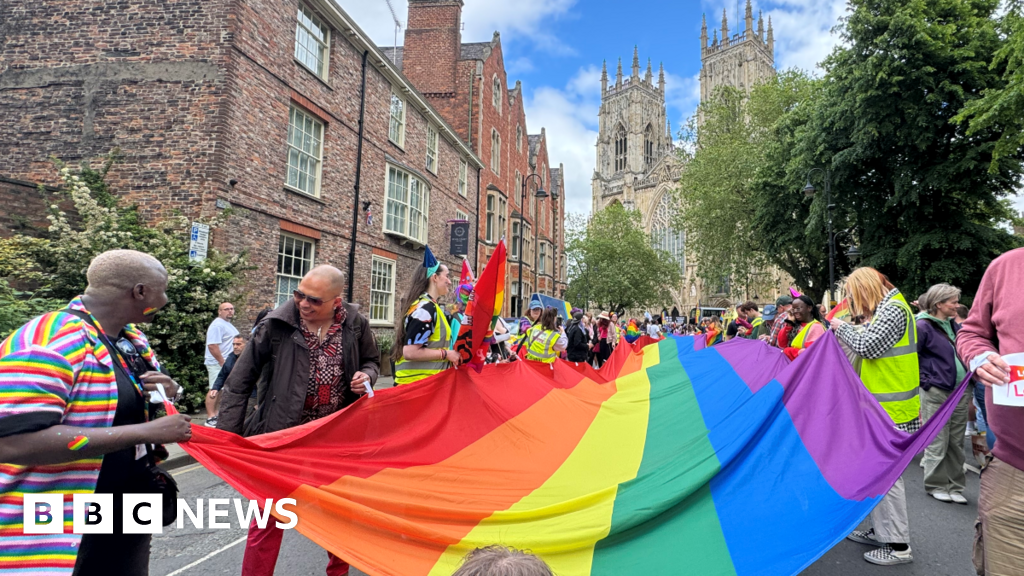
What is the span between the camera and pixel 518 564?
46.7 inches

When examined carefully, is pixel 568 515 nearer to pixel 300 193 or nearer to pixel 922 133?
pixel 300 193

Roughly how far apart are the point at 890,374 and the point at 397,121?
16769 mm

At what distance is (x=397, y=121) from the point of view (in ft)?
59.3

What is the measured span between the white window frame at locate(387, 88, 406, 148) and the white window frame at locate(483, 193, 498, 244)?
959cm

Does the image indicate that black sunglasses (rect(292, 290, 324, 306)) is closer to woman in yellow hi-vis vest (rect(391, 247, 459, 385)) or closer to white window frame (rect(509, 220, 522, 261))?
woman in yellow hi-vis vest (rect(391, 247, 459, 385))

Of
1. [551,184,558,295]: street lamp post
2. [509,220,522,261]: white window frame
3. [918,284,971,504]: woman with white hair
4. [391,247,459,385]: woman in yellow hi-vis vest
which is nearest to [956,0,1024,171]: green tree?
[918,284,971,504]: woman with white hair

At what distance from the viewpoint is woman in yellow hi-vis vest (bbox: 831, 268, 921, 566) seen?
405 centimetres

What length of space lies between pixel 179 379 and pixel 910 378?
32.7 feet

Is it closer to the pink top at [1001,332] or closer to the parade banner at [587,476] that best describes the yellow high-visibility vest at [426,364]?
the parade banner at [587,476]

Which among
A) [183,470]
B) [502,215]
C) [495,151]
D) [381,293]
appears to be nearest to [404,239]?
[381,293]

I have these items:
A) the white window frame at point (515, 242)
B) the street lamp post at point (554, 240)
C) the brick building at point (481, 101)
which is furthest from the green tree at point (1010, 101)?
the street lamp post at point (554, 240)

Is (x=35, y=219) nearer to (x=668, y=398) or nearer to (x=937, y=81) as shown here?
(x=668, y=398)

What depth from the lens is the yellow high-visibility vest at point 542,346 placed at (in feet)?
30.5

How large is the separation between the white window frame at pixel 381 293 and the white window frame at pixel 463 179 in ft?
24.6
